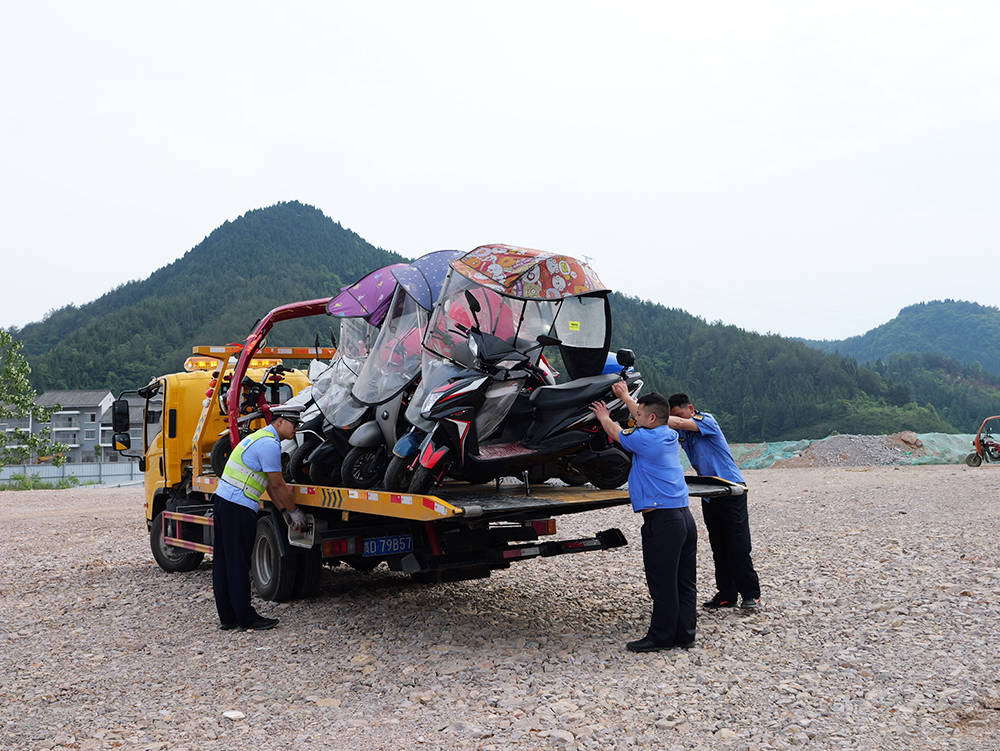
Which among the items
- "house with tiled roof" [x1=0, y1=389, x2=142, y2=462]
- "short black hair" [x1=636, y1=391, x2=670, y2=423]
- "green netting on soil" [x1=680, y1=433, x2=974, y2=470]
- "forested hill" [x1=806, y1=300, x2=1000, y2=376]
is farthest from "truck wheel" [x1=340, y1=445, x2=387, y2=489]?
"forested hill" [x1=806, y1=300, x2=1000, y2=376]

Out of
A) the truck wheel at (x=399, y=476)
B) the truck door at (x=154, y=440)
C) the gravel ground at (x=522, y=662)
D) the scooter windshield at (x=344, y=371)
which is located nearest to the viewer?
the gravel ground at (x=522, y=662)

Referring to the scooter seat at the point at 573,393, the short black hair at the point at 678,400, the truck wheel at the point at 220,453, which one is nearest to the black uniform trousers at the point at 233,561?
the truck wheel at the point at 220,453

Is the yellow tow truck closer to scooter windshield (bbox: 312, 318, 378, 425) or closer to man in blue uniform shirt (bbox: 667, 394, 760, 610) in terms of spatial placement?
man in blue uniform shirt (bbox: 667, 394, 760, 610)

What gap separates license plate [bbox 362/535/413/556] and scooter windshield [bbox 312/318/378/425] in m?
1.07

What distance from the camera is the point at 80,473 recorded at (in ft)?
126

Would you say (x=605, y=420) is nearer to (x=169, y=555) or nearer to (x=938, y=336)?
(x=169, y=555)

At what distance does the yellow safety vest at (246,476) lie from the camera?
7707 millimetres

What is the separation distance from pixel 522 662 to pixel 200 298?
99148 mm

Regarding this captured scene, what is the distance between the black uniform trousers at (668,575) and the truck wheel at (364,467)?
A: 236cm

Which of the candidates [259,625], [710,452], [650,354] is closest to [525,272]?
[710,452]

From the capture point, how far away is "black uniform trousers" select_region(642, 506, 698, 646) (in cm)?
625

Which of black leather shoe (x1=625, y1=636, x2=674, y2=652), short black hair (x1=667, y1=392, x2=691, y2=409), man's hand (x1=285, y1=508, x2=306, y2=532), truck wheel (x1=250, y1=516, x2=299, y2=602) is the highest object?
short black hair (x1=667, y1=392, x2=691, y2=409)

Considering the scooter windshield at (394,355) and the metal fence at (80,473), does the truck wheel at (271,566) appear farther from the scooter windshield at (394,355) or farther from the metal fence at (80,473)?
the metal fence at (80,473)

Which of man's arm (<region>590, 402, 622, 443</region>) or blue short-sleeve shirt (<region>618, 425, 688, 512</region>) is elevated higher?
man's arm (<region>590, 402, 622, 443</region>)
